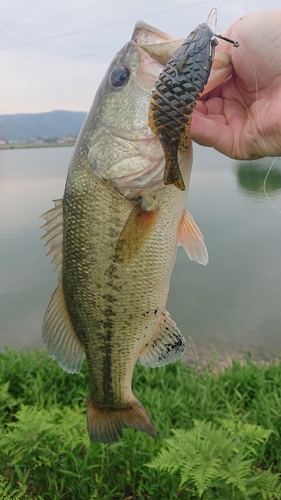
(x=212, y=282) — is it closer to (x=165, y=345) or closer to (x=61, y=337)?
(x=165, y=345)

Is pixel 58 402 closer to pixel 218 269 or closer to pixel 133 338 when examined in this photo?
pixel 133 338

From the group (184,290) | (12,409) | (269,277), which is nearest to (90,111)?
(12,409)

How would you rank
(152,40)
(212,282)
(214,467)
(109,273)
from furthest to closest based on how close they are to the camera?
(212,282)
(214,467)
(109,273)
(152,40)

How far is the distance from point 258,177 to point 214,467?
19329 millimetres

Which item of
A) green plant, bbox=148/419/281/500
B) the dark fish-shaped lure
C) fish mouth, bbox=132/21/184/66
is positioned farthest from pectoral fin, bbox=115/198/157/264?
green plant, bbox=148/419/281/500

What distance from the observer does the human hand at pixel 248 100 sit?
212 cm

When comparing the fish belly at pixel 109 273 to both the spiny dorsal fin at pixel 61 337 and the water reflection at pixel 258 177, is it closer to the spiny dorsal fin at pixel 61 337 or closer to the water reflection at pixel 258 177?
the spiny dorsal fin at pixel 61 337

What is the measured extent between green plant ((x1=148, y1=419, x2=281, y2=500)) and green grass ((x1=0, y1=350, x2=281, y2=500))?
301 millimetres

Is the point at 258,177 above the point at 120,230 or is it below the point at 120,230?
below

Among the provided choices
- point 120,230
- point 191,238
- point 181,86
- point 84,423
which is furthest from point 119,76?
point 84,423

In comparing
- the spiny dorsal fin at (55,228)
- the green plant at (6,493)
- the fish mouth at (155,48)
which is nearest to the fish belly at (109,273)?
the spiny dorsal fin at (55,228)

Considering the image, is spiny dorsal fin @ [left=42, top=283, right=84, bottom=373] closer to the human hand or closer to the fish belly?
the fish belly

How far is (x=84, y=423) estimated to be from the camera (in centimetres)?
352

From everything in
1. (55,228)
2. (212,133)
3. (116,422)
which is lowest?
(116,422)
